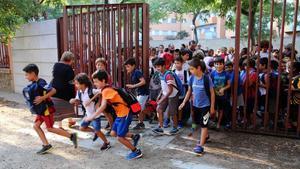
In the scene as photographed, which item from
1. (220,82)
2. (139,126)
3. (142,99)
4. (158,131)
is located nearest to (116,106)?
(158,131)

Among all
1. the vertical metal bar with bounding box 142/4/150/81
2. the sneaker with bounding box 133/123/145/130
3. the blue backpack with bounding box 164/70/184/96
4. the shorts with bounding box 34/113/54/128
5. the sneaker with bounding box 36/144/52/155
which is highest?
the vertical metal bar with bounding box 142/4/150/81

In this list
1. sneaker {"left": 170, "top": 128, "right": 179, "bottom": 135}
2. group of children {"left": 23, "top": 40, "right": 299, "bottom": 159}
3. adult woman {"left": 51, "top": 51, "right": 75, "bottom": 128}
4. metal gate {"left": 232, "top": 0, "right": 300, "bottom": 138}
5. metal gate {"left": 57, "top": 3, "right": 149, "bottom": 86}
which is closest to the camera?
group of children {"left": 23, "top": 40, "right": 299, "bottom": 159}

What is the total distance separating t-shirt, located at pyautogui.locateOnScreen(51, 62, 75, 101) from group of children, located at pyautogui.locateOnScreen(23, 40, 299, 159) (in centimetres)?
44

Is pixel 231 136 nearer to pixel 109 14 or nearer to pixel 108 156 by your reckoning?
pixel 108 156

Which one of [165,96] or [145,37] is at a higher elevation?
[145,37]

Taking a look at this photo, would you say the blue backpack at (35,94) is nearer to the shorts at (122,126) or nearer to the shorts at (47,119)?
the shorts at (47,119)

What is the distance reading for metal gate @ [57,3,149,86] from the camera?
6.51 metres

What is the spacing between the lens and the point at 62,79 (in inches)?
237

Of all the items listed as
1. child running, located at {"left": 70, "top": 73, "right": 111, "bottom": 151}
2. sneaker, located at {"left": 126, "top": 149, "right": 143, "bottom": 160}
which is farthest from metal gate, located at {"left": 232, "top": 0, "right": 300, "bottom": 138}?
child running, located at {"left": 70, "top": 73, "right": 111, "bottom": 151}

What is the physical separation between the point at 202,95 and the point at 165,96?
0.96 metres

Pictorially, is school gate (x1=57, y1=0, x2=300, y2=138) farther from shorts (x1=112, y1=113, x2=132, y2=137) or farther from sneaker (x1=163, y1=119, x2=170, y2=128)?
shorts (x1=112, y1=113, x2=132, y2=137)

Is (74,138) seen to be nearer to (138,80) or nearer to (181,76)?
(138,80)

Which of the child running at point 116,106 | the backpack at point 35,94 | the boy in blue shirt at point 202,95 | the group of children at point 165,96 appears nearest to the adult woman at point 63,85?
the group of children at point 165,96

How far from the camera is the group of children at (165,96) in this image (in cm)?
467
